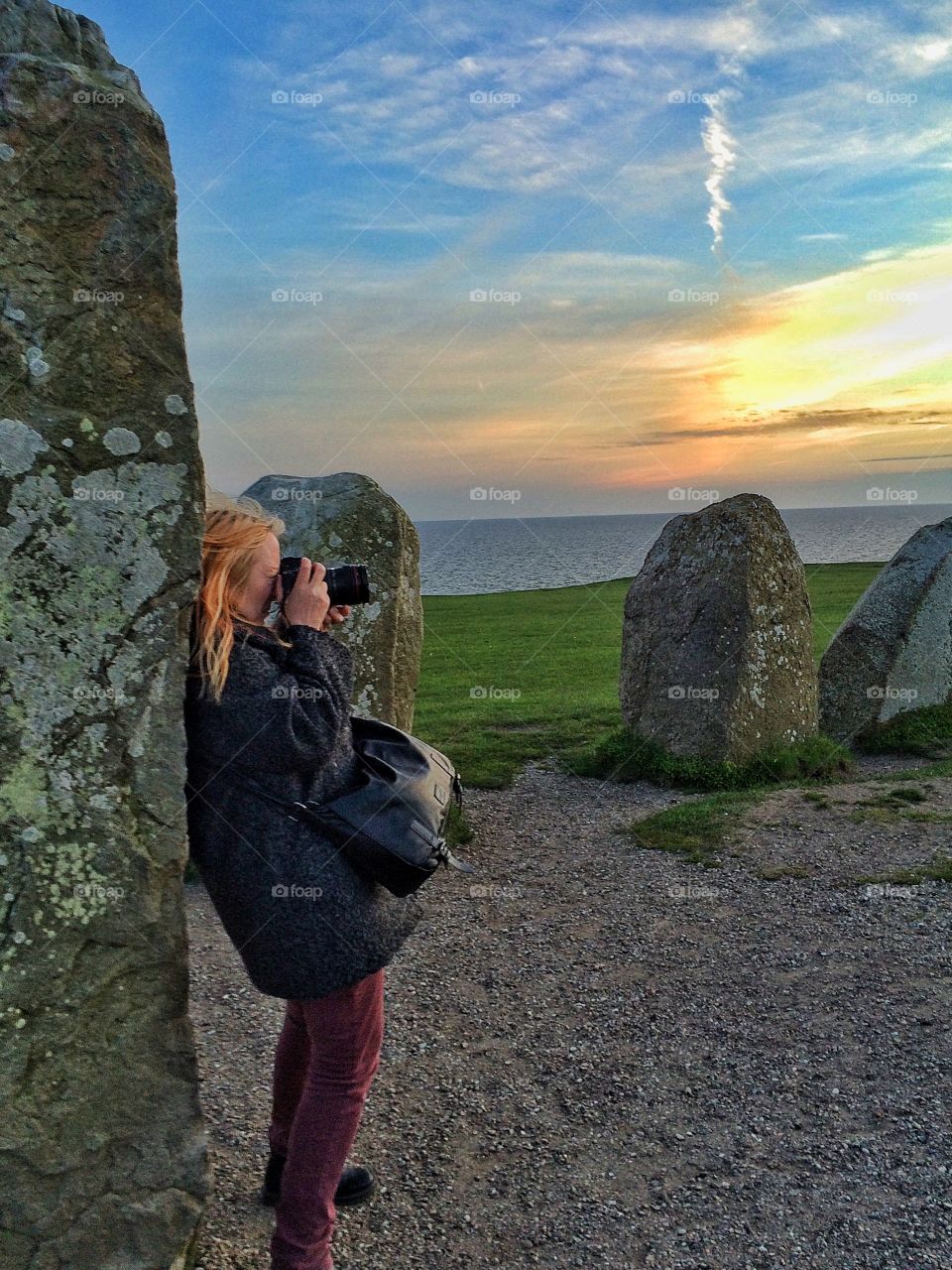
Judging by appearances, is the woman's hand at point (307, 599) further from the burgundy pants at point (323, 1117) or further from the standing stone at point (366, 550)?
the standing stone at point (366, 550)

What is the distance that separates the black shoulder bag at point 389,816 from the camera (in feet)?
12.0

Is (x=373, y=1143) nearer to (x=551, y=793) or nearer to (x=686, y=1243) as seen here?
(x=686, y=1243)

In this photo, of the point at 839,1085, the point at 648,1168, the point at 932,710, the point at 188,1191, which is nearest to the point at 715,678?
the point at 932,710

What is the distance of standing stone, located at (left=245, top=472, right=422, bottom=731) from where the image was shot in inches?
376

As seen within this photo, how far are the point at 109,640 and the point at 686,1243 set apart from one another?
11.5 feet

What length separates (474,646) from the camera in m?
26.1

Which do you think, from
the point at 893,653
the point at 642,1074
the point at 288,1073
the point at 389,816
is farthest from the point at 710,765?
the point at 389,816
